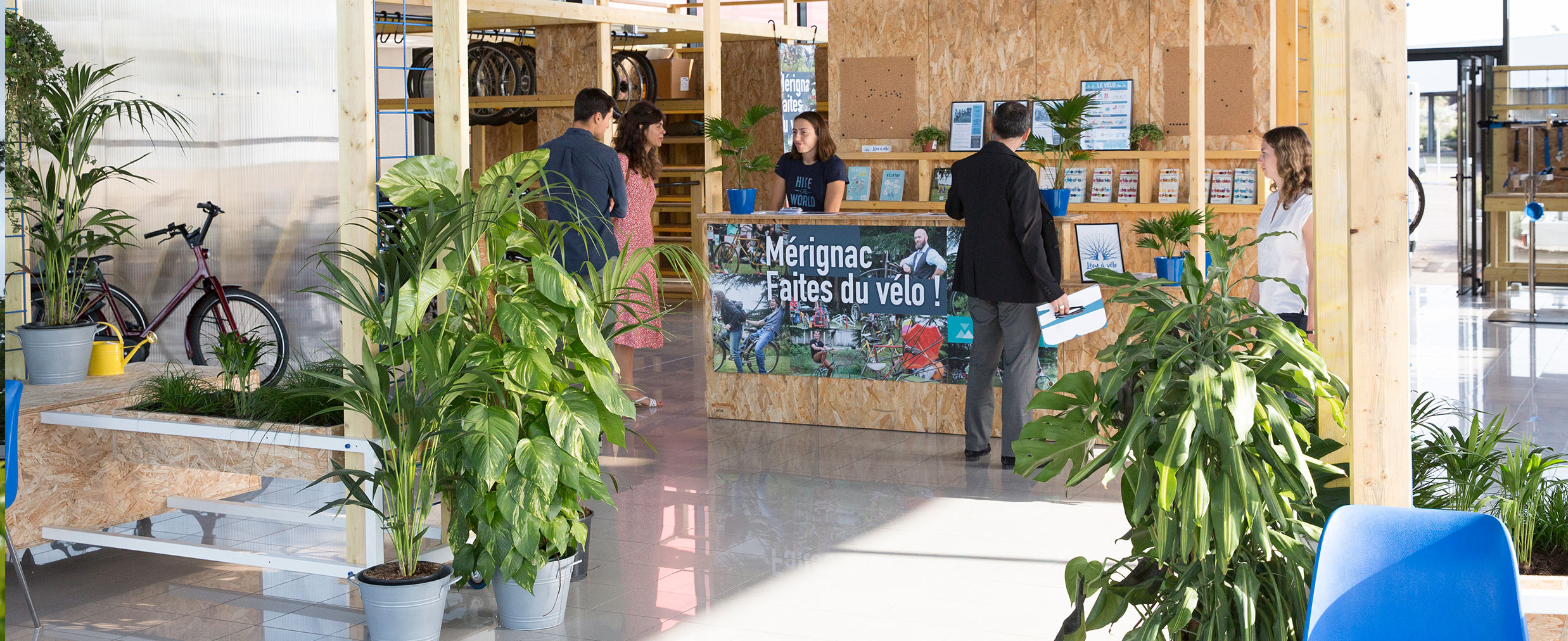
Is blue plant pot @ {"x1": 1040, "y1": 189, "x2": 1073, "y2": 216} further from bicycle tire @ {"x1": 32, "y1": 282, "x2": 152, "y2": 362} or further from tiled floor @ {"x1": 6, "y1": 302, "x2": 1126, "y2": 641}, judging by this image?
bicycle tire @ {"x1": 32, "y1": 282, "x2": 152, "y2": 362}

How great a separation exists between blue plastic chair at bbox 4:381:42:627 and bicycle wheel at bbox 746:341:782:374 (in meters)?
3.59

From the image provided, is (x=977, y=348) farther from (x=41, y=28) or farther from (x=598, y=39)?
(x=598, y=39)

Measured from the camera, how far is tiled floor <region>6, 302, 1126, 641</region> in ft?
13.8

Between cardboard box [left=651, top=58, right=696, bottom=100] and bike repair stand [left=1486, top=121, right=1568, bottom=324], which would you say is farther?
cardboard box [left=651, top=58, right=696, bottom=100]

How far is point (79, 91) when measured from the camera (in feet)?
17.8

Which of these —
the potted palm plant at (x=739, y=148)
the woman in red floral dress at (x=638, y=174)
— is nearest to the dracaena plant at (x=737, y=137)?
the potted palm plant at (x=739, y=148)

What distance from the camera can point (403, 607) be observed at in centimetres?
392

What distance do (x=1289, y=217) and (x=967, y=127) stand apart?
4.14m

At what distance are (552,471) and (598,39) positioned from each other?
309 inches

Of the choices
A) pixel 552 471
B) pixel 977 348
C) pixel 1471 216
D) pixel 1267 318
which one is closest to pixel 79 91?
pixel 552 471

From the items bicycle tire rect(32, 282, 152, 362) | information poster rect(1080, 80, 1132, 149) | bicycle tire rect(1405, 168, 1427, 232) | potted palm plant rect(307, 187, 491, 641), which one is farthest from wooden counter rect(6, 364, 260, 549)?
bicycle tire rect(1405, 168, 1427, 232)

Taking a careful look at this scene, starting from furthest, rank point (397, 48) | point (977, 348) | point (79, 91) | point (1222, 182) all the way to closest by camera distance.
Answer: point (397, 48) < point (1222, 182) < point (977, 348) < point (79, 91)

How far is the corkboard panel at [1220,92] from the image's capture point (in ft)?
29.3

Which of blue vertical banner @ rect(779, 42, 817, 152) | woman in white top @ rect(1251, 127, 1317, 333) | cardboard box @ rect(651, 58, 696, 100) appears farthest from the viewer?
cardboard box @ rect(651, 58, 696, 100)
